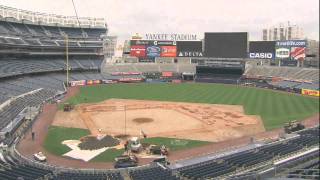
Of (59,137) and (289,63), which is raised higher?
(289,63)

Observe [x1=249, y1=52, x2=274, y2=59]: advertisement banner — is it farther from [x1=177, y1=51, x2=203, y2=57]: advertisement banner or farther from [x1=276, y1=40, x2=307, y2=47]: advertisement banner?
[x1=177, y1=51, x2=203, y2=57]: advertisement banner

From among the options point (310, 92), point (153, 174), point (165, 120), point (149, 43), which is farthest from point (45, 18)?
point (153, 174)

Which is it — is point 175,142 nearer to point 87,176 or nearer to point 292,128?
point 292,128

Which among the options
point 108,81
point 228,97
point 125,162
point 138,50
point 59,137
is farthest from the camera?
point 138,50

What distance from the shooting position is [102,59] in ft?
413

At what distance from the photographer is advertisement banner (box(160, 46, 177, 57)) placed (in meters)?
116

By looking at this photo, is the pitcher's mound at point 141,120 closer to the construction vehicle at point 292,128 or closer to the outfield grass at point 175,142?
the outfield grass at point 175,142

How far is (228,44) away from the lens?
107 meters

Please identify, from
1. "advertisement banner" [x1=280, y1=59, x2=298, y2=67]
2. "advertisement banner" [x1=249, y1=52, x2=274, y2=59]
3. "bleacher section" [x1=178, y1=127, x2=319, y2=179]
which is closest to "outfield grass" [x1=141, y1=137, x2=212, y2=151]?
"bleacher section" [x1=178, y1=127, x2=319, y2=179]

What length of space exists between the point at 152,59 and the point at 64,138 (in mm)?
78431

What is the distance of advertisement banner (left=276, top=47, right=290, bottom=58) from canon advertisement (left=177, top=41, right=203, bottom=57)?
2237 centimetres

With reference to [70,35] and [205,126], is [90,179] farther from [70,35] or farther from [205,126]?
[70,35]

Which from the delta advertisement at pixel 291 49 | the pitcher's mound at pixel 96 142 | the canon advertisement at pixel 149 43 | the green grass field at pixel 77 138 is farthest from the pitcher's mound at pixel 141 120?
the delta advertisement at pixel 291 49

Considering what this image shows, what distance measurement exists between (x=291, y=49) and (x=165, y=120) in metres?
63.4
